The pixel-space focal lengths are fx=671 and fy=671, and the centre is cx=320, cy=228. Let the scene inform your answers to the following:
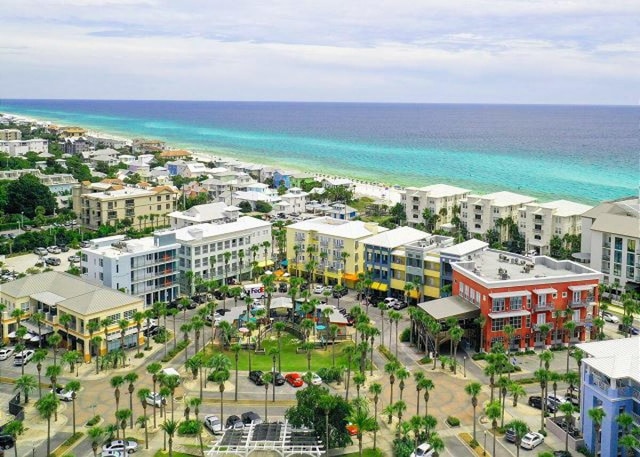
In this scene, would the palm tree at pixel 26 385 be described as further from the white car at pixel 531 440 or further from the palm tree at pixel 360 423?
the white car at pixel 531 440

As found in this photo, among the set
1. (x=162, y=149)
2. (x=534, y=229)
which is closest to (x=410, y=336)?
(x=534, y=229)

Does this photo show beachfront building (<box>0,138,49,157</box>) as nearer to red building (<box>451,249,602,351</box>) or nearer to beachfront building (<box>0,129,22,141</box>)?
beachfront building (<box>0,129,22,141</box>)

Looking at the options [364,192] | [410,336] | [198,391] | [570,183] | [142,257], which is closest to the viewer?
[198,391]

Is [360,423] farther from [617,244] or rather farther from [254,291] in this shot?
[617,244]

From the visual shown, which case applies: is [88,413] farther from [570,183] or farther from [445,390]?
[570,183]

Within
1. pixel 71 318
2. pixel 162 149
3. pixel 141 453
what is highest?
pixel 162 149

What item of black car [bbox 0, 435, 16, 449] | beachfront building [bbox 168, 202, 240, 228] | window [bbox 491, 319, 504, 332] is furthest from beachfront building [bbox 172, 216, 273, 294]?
black car [bbox 0, 435, 16, 449]
